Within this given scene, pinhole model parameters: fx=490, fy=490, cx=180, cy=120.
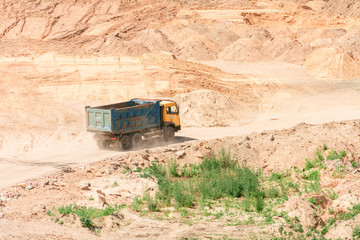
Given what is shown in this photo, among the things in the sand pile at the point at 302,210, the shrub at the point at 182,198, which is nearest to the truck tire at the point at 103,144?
the shrub at the point at 182,198

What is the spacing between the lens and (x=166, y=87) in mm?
35906

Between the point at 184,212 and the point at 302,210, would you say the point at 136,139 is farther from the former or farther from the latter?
the point at 302,210

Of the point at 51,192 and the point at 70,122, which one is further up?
the point at 70,122

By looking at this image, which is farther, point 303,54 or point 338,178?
point 303,54

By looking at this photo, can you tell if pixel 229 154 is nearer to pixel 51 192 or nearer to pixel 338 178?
pixel 338 178

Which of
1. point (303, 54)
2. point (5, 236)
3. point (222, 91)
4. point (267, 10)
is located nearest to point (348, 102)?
point (222, 91)

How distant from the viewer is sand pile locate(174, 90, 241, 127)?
2959cm

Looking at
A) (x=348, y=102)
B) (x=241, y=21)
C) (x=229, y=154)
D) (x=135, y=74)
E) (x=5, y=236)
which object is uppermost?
(x=241, y=21)

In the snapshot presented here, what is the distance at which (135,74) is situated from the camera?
124 feet

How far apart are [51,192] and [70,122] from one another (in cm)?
1326

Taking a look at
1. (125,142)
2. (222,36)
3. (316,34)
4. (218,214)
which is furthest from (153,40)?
(218,214)

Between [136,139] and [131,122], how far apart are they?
98 cm

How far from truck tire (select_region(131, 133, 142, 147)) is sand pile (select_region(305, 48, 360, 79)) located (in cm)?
2251

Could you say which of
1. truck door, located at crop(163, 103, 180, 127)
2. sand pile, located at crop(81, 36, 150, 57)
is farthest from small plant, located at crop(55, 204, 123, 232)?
sand pile, located at crop(81, 36, 150, 57)
